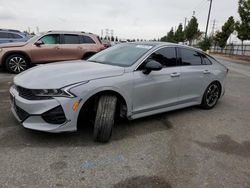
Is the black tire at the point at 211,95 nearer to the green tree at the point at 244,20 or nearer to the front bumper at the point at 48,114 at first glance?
the front bumper at the point at 48,114

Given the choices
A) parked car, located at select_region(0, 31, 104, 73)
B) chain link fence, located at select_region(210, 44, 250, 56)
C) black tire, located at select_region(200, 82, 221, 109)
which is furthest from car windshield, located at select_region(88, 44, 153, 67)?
chain link fence, located at select_region(210, 44, 250, 56)

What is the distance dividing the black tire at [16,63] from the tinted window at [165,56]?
6077mm

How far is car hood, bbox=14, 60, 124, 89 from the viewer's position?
294 centimetres

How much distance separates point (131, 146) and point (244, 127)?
7.91ft

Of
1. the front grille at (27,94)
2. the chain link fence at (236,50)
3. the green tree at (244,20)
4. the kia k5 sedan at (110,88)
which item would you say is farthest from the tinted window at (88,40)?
the chain link fence at (236,50)

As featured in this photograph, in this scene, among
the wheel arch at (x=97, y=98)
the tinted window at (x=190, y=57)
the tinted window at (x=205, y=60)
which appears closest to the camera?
the wheel arch at (x=97, y=98)

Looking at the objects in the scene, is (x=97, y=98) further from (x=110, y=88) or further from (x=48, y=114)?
(x=48, y=114)

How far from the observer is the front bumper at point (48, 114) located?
2.85 m

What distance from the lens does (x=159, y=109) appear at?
4.04m

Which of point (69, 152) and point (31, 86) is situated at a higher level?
point (31, 86)

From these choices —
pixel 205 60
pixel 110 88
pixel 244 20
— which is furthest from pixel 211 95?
pixel 244 20

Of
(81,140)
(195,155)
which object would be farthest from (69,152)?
(195,155)

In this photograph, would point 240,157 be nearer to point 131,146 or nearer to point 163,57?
point 131,146

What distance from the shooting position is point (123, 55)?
4.05 m
